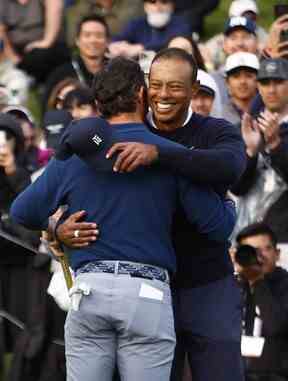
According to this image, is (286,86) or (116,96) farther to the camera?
(286,86)

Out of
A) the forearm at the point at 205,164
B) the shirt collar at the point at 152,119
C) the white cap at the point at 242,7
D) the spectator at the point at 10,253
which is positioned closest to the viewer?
the forearm at the point at 205,164

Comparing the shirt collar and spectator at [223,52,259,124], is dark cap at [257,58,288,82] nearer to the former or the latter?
spectator at [223,52,259,124]

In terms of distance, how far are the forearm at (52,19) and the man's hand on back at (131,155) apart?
25.4 feet

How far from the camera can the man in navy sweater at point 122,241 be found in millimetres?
5789

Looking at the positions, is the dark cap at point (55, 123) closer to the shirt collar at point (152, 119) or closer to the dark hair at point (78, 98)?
the dark hair at point (78, 98)

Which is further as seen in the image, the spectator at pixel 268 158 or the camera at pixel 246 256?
the spectator at pixel 268 158

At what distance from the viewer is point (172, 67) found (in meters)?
6.21

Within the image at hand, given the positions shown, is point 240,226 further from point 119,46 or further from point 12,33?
point 12,33

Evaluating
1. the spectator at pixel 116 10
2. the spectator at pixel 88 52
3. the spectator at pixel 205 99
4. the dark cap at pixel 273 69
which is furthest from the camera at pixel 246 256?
the spectator at pixel 116 10

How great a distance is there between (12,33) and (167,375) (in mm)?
8090

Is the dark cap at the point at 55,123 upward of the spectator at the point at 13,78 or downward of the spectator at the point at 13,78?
downward

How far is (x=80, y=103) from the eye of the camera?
1004 centimetres

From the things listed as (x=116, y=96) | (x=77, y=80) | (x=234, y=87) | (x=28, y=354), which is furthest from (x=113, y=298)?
(x=77, y=80)

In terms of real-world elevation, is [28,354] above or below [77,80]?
below
